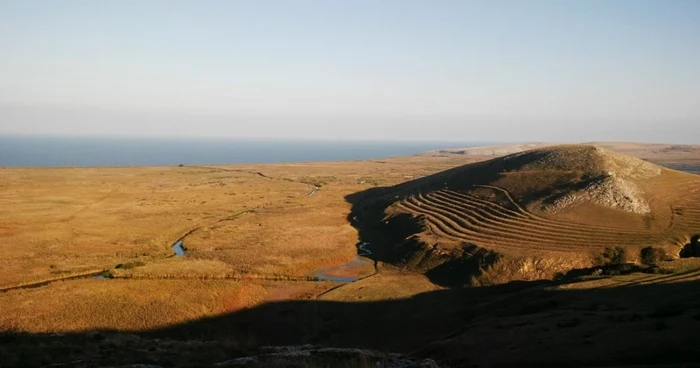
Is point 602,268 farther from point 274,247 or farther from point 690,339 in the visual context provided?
point 274,247

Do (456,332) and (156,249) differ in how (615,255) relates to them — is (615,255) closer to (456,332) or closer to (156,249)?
(456,332)

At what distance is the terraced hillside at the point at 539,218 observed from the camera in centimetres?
4112

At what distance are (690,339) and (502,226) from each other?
113 feet

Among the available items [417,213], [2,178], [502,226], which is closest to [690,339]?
[502,226]

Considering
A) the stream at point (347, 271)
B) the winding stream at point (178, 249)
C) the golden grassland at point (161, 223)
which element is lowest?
the stream at point (347, 271)

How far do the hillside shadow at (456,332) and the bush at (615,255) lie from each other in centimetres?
862

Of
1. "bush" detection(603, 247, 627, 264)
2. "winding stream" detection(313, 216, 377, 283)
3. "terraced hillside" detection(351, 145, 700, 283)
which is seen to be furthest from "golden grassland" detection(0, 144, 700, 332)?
"bush" detection(603, 247, 627, 264)

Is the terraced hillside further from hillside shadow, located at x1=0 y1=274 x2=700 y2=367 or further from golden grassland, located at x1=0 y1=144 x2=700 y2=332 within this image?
hillside shadow, located at x1=0 y1=274 x2=700 y2=367

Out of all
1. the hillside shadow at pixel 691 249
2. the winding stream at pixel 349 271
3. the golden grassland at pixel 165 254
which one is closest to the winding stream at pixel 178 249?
the golden grassland at pixel 165 254

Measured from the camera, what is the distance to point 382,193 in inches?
3489

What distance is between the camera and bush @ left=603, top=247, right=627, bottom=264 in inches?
1561

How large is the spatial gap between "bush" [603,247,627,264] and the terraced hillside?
86 millimetres

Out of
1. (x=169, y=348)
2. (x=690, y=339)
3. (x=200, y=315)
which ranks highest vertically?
(x=690, y=339)

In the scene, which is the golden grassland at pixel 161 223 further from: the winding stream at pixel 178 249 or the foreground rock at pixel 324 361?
the foreground rock at pixel 324 361
